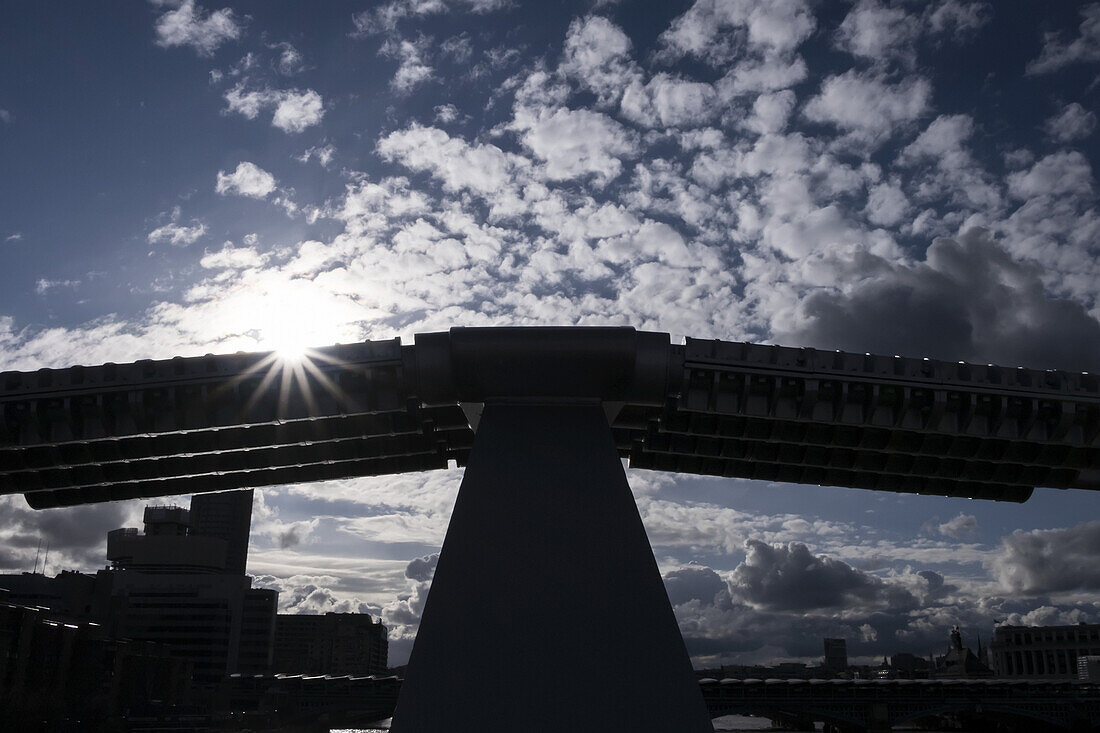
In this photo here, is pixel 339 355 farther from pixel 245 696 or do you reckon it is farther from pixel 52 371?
pixel 245 696

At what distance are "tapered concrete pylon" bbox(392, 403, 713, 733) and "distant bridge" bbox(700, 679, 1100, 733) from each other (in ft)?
374

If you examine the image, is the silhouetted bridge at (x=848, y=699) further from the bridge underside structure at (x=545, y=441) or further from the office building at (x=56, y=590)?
the bridge underside structure at (x=545, y=441)

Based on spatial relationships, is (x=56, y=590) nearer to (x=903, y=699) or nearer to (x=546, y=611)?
(x=903, y=699)

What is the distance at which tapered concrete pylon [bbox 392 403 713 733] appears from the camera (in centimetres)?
2105

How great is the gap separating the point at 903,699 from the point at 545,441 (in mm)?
127439

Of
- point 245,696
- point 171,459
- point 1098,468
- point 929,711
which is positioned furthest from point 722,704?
point 171,459

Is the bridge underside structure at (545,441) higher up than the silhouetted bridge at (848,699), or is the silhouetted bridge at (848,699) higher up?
the bridge underside structure at (545,441)

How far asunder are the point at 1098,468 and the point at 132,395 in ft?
113

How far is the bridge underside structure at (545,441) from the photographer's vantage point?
72.0ft

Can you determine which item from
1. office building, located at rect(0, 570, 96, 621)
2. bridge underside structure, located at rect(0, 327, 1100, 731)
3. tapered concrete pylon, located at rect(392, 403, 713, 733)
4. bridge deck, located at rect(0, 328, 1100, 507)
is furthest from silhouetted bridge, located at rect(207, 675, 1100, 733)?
tapered concrete pylon, located at rect(392, 403, 713, 733)

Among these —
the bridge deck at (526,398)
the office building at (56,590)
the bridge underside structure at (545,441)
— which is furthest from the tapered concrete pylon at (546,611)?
the office building at (56,590)

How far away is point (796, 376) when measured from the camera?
91.2ft

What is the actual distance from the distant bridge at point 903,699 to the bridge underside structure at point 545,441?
346 feet

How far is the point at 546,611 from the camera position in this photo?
22.3m
